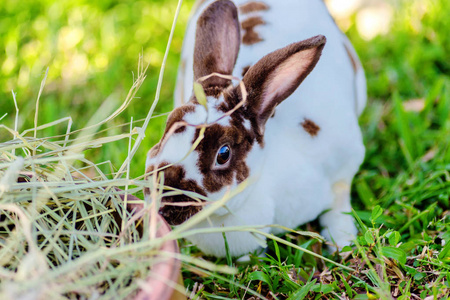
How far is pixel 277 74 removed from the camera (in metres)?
1.95

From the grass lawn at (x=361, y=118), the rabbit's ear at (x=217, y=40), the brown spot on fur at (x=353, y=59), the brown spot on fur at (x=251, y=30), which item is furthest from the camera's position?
the brown spot on fur at (x=353, y=59)

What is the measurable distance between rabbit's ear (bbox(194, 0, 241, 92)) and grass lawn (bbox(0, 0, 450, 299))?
0.27 metres

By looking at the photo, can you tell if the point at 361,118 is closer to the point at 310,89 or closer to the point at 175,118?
the point at 310,89

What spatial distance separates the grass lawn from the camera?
1.96 m

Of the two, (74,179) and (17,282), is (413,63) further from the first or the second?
(17,282)

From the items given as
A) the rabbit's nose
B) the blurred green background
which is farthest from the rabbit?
the blurred green background

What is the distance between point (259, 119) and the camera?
2.02 m

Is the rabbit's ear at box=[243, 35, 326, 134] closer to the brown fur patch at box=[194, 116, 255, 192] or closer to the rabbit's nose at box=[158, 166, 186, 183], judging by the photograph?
the brown fur patch at box=[194, 116, 255, 192]

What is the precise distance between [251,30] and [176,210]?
1027 millimetres

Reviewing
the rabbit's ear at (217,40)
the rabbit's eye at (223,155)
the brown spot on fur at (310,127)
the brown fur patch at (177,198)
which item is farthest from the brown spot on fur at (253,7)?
the brown fur patch at (177,198)

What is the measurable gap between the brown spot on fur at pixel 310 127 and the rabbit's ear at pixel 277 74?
27cm

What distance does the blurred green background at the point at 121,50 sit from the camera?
3.18m

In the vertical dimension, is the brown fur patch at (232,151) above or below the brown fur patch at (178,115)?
below

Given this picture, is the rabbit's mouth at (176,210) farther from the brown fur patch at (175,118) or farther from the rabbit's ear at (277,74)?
the rabbit's ear at (277,74)
